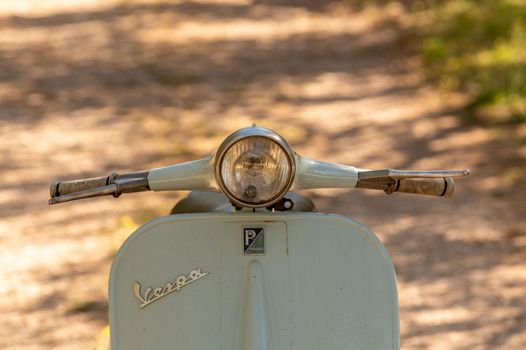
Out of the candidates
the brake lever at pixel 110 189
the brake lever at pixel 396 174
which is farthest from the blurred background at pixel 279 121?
the brake lever at pixel 396 174

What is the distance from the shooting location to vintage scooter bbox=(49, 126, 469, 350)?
265 cm

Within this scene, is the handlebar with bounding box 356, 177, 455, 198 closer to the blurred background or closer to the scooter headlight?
the scooter headlight

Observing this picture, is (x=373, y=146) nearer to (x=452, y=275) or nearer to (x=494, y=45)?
(x=452, y=275)

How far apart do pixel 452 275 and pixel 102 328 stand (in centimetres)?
199

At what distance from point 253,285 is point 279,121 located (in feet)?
17.0

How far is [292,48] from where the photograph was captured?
1003 centimetres

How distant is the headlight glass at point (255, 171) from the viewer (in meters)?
2.52

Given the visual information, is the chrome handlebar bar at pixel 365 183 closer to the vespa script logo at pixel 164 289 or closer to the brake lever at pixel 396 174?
the brake lever at pixel 396 174

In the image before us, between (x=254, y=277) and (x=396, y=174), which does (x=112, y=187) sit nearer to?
(x=254, y=277)

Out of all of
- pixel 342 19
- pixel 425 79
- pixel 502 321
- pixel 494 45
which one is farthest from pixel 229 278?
pixel 342 19

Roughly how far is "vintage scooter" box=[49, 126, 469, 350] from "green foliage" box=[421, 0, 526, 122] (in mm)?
5184

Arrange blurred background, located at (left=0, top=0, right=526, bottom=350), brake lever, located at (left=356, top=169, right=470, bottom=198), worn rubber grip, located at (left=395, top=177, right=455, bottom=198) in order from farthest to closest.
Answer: blurred background, located at (left=0, top=0, right=526, bottom=350) < worn rubber grip, located at (left=395, top=177, right=455, bottom=198) < brake lever, located at (left=356, top=169, right=470, bottom=198)

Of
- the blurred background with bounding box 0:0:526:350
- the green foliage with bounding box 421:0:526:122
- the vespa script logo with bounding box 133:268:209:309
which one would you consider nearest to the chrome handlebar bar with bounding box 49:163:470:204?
the vespa script logo with bounding box 133:268:209:309

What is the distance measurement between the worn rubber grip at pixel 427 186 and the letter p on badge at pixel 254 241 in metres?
0.49
